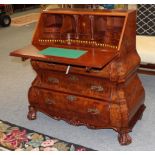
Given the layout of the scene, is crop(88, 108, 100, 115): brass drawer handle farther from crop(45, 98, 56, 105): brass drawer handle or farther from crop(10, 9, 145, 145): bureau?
crop(45, 98, 56, 105): brass drawer handle

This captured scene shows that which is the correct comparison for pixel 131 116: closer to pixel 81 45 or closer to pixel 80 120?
pixel 80 120

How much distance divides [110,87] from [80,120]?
358 mm

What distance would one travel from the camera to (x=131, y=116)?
200 centimetres

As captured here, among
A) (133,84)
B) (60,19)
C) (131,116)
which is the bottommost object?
(131,116)

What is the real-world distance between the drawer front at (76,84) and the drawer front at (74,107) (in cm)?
4

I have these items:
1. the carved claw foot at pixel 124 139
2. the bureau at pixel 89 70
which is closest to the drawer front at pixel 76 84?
the bureau at pixel 89 70

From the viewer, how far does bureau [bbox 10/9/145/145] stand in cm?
186

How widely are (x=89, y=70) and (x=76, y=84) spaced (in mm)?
248

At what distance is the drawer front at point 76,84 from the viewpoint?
6.33 feet

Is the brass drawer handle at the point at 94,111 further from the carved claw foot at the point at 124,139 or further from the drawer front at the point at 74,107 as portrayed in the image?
the carved claw foot at the point at 124,139

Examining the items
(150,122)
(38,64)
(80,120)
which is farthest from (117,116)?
(38,64)

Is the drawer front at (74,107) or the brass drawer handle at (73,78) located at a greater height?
the brass drawer handle at (73,78)

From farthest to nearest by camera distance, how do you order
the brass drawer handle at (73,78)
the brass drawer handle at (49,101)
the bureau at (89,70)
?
the brass drawer handle at (49,101)
the brass drawer handle at (73,78)
the bureau at (89,70)

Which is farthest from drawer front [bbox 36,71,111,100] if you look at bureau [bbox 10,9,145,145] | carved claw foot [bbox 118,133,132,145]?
carved claw foot [bbox 118,133,132,145]
